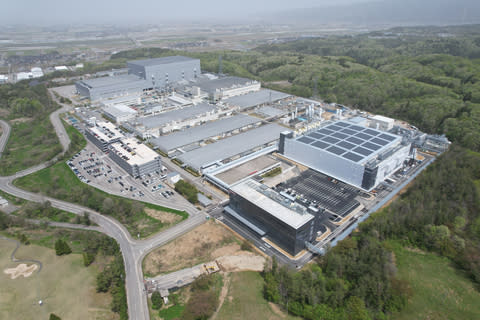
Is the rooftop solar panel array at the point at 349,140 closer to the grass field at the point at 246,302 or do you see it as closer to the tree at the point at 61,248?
the grass field at the point at 246,302

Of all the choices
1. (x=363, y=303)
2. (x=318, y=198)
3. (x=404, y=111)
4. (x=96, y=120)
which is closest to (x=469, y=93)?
(x=404, y=111)

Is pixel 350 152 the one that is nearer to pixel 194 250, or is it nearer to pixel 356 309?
pixel 356 309

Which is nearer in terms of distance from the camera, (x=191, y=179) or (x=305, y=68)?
(x=191, y=179)

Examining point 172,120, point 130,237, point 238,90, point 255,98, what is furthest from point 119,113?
point 130,237

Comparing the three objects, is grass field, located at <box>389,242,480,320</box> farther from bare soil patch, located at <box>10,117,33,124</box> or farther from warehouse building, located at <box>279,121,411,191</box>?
bare soil patch, located at <box>10,117,33,124</box>

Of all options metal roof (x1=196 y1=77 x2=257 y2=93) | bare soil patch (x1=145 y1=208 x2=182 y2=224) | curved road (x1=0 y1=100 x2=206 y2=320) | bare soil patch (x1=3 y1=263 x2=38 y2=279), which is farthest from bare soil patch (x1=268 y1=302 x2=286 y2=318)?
metal roof (x1=196 y1=77 x2=257 y2=93)

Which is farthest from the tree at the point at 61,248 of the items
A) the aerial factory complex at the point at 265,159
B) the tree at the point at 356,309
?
the tree at the point at 356,309

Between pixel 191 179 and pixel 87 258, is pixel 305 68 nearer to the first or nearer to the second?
pixel 191 179
